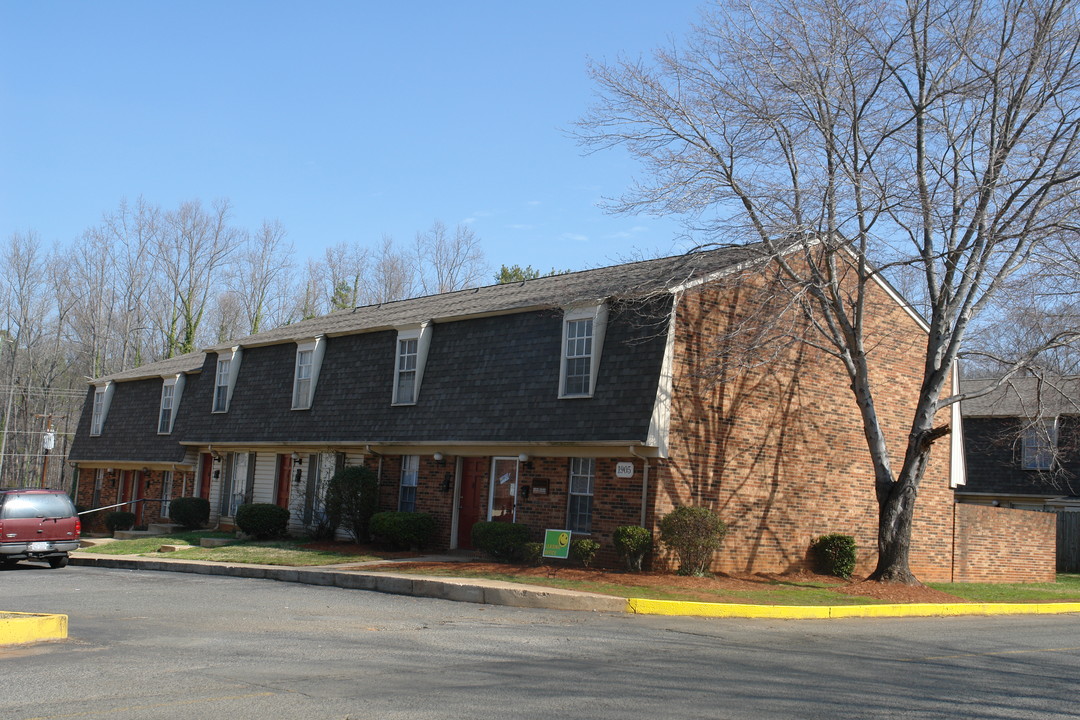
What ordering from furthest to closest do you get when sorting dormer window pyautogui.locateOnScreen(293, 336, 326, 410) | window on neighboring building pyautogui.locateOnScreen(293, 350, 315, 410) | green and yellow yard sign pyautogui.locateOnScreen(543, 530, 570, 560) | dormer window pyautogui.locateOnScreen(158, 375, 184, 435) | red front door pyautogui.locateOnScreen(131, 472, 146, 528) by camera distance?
red front door pyautogui.locateOnScreen(131, 472, 146, 528), dormer window pyautogui.locateOnScreen(158, 375, 184, 435), window on neighboring building pyautogui.locateOnScreen(293, 350, 315, 410), dormer window pyautogui.locateOnScreen(293, 336, 326, 410), green and yellow yard sign pyautogui.locateOnScreen(543, 530, 570, 560)

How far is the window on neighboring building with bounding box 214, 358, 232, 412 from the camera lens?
30.4m

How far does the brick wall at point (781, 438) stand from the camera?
18.9 metres

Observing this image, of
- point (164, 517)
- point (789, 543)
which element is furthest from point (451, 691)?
point (164, 517)

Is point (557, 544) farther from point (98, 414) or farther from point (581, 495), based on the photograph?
point (98, 414)

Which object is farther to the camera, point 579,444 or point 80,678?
point 579,444

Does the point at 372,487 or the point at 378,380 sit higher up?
the point at 378,380

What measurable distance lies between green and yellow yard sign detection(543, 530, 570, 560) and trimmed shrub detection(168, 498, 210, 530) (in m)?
15.0

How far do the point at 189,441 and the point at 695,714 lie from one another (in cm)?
2642

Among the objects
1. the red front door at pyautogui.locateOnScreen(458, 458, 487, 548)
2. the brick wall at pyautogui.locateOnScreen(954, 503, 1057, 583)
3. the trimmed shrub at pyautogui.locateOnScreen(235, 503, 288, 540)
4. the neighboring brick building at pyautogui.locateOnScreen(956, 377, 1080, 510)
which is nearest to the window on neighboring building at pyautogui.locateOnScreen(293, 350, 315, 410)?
the trimmed shrub at pyautogui.locateOnScreen(235, 503, 288, 540)

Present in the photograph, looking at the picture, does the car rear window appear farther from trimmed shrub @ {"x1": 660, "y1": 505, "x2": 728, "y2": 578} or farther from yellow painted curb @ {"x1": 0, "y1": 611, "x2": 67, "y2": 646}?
trimmed shrub @ {"x1": 660, "y1": 505, "x2": 728, "y2": 578}

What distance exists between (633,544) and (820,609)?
369 centimetres

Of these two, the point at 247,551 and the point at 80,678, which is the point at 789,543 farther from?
the point at 80,678

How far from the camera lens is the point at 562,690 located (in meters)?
8.16

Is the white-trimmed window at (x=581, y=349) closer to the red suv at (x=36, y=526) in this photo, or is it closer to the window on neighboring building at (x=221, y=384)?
the red suv at (x=36, y=526)
